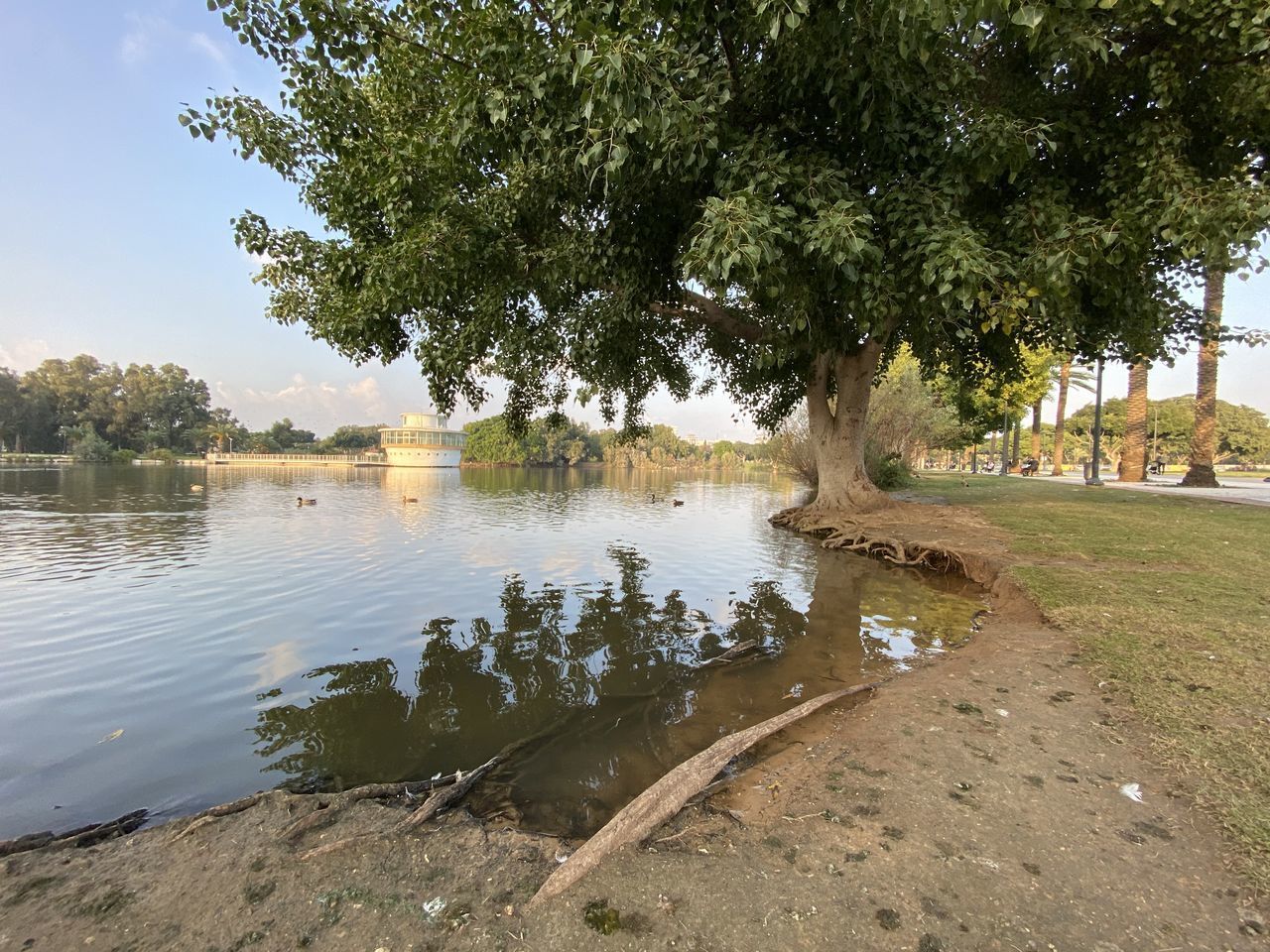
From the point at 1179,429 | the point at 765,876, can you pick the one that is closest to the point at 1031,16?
the point at 765,876

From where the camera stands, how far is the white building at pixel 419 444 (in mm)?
126938

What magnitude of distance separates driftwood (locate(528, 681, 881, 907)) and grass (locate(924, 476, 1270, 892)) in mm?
2621

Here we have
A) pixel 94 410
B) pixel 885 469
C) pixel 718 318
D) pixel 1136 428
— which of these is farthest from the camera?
pixel 94 410

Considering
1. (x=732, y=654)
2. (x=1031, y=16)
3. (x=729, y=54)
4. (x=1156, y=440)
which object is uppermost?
(x=729, y=54)

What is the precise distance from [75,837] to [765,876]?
4162mm

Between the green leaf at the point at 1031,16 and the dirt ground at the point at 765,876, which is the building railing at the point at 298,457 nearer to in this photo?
the dirt ground at the point at 765,876

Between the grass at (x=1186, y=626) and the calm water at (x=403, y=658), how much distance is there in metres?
1.78

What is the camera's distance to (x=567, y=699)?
20.7 ft

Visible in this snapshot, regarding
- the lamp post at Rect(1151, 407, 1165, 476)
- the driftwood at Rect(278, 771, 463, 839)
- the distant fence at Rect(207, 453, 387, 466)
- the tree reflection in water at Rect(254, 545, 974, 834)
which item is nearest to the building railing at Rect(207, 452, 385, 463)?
the distant fence at Rect(207, 453, 387, 466)

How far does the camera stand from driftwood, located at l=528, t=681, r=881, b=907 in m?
2.97

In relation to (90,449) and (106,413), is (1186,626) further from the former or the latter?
(106,413)

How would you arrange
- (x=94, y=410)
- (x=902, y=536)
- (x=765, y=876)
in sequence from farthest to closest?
(x=94, y=410), (x=902, y=536), (x=765, y=876)

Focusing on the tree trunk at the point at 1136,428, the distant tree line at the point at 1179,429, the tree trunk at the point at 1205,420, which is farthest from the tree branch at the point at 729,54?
the distant tree line at the point at 1179,429

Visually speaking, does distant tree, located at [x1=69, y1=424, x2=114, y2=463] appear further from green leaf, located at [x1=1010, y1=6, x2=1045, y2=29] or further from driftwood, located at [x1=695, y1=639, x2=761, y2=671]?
green leaf, located at [x1=1010, y1=6, x2=1045, y2=29]
